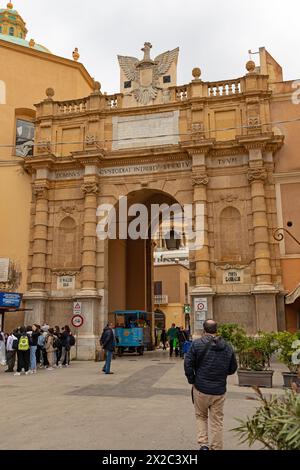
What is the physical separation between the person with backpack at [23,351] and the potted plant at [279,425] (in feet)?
39.2

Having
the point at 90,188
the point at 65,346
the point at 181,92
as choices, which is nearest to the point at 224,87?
the point at 181,92

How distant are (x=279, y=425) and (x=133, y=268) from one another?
2424 centimetres

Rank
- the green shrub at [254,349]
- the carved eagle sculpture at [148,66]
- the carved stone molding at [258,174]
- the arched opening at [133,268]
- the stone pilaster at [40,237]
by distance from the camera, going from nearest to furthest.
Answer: the green shrub at [254,349], the carved stone molding at [258,174], the stone pilaster at [40,237], the carved eagle sculpture at [148,66], the arched opening at [133,268]

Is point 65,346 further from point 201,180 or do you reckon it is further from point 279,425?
point 279,425

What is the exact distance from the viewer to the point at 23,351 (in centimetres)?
1549

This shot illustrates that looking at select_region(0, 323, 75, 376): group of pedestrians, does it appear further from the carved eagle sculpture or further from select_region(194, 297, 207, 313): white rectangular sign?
the carved eagle sculpture

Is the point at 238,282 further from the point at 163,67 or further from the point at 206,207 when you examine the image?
the point at 163,67

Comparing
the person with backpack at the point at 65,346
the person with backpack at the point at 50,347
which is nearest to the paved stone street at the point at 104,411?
the person with backpack at the point at 50,347

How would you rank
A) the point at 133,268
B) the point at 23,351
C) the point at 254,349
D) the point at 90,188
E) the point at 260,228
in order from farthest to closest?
the point at 133,268 < the point at 90,188 < the point at 260,228 < the point at 23,351 < the point at 254,349

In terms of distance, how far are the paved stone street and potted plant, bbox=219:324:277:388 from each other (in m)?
0.37

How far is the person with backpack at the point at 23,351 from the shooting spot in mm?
15273

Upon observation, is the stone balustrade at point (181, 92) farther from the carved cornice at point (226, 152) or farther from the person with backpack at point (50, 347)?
the person with backpack at point (50, 347)

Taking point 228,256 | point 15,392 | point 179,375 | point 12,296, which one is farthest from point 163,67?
point 15,392

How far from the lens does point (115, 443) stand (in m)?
6.14
